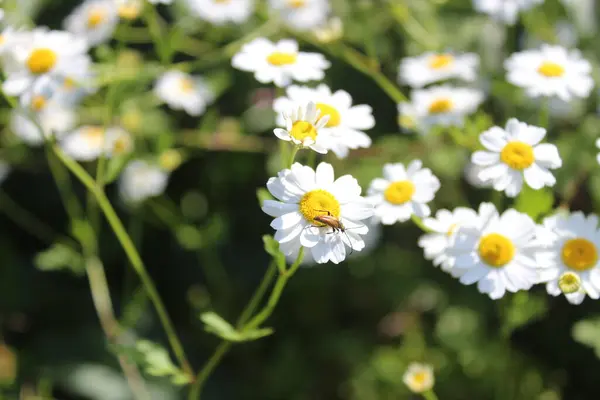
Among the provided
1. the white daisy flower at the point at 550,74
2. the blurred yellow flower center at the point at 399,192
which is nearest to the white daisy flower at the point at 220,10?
the white daisy flower at the point at 550,74

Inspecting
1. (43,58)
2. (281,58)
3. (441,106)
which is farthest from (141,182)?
(441,106)

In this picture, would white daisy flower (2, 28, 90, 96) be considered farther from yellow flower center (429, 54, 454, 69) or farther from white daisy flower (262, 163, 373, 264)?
yellow flower center (429, 54, 454, 69)

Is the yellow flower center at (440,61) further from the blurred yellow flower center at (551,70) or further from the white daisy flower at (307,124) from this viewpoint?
the white daisy flower at (307,124)

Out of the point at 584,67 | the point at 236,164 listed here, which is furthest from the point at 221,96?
the point at 584,67

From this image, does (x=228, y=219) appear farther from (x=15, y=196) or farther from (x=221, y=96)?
(x=15, y=196)

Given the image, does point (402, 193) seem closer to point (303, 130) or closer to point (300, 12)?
point (303, 130)
